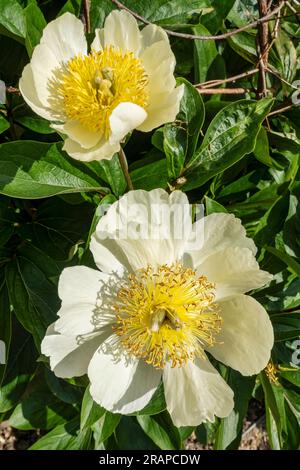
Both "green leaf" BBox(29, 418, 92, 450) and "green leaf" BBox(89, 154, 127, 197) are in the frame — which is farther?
"green leaf" BBox(29, 418, 92, 450)

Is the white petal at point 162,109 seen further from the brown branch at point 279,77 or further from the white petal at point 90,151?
the brown branch at point 279,77

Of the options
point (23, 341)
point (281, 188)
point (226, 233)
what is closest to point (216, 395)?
point (226, 233)

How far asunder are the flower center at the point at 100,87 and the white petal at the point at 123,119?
0.08 metres

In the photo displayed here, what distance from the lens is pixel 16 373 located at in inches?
61.5

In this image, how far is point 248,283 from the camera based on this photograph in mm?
989

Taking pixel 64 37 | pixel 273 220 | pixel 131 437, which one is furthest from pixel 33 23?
pixel 131 437

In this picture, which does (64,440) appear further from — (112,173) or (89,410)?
(112,173)

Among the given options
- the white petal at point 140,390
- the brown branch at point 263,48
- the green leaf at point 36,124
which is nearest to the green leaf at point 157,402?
the white petal at point 140,390

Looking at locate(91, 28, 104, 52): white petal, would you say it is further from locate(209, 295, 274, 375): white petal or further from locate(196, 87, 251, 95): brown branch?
locate(209, 295, 274, 375): white petal

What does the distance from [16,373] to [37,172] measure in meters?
0.76

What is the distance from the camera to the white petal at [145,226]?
955 millimetres

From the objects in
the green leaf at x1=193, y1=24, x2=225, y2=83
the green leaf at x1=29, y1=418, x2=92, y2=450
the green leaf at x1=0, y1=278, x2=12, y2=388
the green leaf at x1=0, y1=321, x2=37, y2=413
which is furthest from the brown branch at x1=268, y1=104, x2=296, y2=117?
the green leaf at x1=29, y1=418, x2=92, y2=450

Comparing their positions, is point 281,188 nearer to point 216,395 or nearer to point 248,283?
point 248,283

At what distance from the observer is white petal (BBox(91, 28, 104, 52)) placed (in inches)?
39.6
